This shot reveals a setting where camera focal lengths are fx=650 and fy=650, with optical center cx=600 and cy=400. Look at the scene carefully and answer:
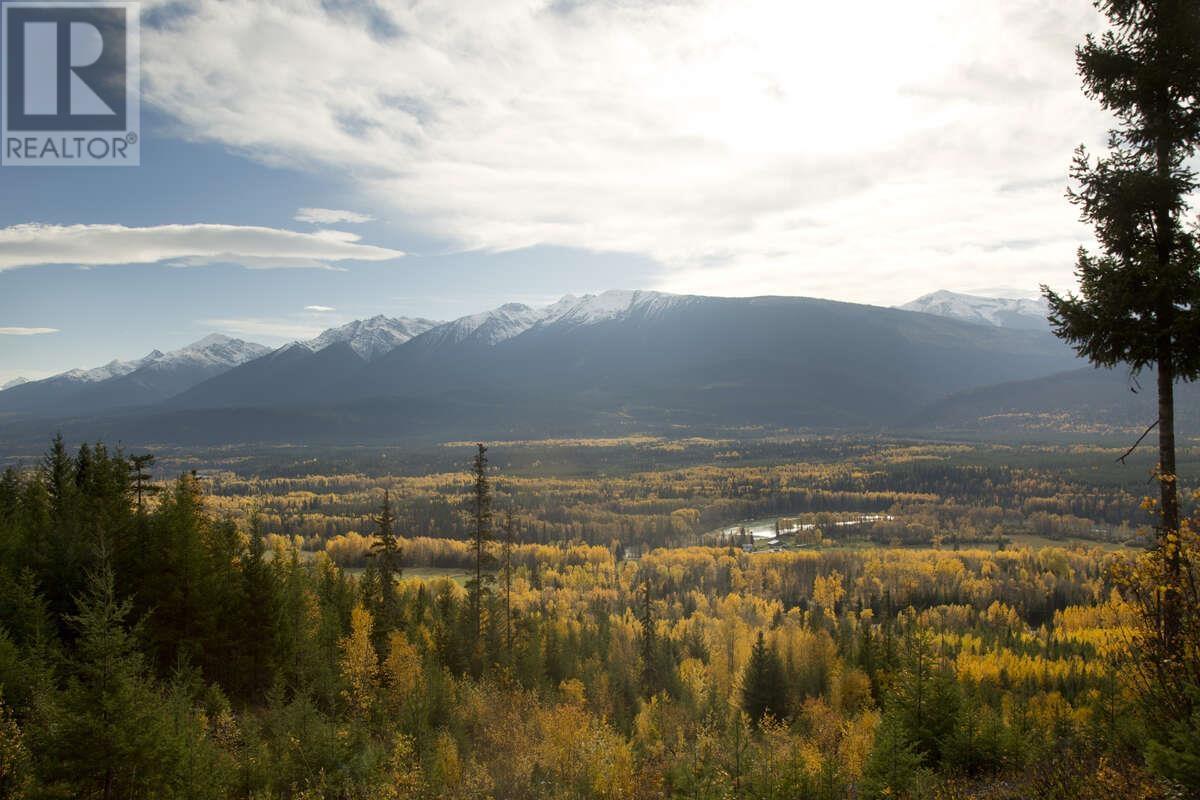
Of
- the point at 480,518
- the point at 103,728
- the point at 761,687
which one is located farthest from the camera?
the point at 761,687

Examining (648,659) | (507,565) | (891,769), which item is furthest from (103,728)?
(648,659)

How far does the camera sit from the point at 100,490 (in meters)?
43.9

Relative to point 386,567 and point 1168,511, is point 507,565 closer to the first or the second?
point 386,567

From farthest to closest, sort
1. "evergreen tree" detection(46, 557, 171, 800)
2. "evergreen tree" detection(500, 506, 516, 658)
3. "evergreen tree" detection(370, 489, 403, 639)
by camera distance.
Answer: "evergreen tree" detection(500, 506, 516, 658), "evergreen tree" detection(370, 489, 403, 639), "evergreen tree" detection(46, 557, 171, 800)

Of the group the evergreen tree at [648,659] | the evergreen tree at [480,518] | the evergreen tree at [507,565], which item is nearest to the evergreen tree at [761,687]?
the evergreen tree at [648,659]

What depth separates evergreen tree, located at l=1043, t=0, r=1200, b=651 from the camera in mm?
15289

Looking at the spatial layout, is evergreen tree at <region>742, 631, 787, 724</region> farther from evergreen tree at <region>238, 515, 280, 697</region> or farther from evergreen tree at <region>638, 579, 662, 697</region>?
evergreen tree at <region>238, 515, 280, 697</region>

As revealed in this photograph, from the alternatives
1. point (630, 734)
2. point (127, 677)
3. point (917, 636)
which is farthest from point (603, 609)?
point (127, 677)

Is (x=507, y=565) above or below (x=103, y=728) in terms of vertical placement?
below

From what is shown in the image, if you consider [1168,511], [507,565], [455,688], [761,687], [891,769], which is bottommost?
[761,687]

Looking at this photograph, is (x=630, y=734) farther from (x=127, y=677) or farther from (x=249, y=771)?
(x=127, y=677)

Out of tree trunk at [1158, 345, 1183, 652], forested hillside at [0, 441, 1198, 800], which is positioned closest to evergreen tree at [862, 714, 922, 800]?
forested hillside at [0, 441, 1198, 800]

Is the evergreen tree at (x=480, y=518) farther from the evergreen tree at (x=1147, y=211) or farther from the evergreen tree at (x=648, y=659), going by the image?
the evergreen tree at (x=1147, y=211)

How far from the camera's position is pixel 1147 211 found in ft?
52.8
